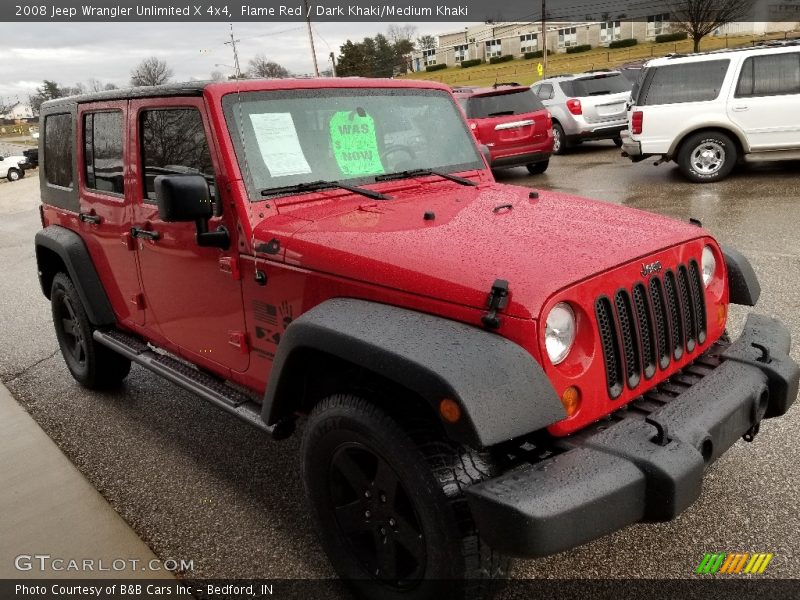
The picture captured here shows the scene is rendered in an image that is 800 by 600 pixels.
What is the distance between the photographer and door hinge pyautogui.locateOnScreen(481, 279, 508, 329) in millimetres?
2078

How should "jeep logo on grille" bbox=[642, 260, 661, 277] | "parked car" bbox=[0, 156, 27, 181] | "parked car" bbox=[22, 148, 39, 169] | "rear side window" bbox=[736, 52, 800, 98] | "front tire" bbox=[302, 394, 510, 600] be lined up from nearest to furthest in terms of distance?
"front tire" bbox=[302, 394, 510, 600] < "jeep logo on grille" bbox=[642, 260, 661, 277] < "rear side window" bbox=[736, 52, 800, 98] < "parked car" bbox=[22, 148, 39, 169] < "parked car" bbox=[0, 156, 27, 181]

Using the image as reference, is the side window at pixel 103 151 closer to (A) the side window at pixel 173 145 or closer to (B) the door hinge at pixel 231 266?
(A) the side window at pixel 173 145

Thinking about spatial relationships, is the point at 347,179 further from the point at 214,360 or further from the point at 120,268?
the point at 120,268

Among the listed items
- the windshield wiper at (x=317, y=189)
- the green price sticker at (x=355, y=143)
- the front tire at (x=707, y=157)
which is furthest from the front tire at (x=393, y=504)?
the front tire at (x=707, y=157)

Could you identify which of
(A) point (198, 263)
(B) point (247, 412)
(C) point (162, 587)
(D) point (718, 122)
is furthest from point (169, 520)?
(D) point (718, 122)

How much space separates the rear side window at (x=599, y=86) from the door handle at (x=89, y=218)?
40.7ft

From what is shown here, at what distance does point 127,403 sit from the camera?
15.1ft

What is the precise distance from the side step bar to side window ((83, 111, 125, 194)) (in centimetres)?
89

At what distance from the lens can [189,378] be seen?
343 centimetres

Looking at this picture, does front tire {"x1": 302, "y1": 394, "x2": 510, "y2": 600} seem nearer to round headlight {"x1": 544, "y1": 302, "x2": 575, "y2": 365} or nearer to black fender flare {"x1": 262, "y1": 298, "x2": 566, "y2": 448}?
black fender flare {"x1": 262, "y1": 298, "x2": 566, "y2": 448}

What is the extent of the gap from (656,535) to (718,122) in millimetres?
8898

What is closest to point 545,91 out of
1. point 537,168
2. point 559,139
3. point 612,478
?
point 559,139

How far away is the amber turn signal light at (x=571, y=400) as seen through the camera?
216 centimetres

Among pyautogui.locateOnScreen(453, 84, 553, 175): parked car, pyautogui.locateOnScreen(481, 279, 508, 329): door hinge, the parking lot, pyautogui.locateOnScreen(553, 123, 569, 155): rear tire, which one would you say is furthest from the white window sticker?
pyautogui.locateOnScreen(553, 123, 569, 155): rear tire
